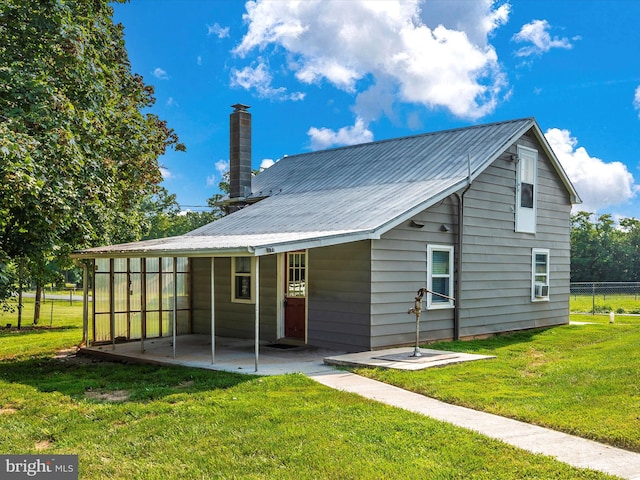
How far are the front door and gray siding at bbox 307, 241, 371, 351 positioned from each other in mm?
392

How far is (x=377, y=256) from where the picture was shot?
1033cm

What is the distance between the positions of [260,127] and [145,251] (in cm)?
938

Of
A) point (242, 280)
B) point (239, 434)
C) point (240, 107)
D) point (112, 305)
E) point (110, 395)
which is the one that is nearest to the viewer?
point (239, 434)

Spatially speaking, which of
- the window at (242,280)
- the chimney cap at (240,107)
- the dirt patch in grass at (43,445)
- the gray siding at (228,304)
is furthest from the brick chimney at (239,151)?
the dirt patch in grass at (43,445)

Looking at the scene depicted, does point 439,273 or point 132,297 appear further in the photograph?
point 132,297

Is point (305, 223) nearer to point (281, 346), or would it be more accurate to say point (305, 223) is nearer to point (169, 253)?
point (281, 346)

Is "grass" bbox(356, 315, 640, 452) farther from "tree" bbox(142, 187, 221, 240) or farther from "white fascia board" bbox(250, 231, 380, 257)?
"tree" bbox(142, 187, 221, 240)

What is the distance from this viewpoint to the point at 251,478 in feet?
14.9

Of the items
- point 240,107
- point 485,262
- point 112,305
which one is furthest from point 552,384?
point 240,107

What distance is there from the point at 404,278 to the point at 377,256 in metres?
0.91

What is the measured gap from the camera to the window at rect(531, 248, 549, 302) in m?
14.6

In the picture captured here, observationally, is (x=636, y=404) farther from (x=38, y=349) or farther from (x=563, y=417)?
(x=38, y=349)

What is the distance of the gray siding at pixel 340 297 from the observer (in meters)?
10.3

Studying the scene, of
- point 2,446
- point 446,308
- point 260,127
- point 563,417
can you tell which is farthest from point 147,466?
point 260,127
